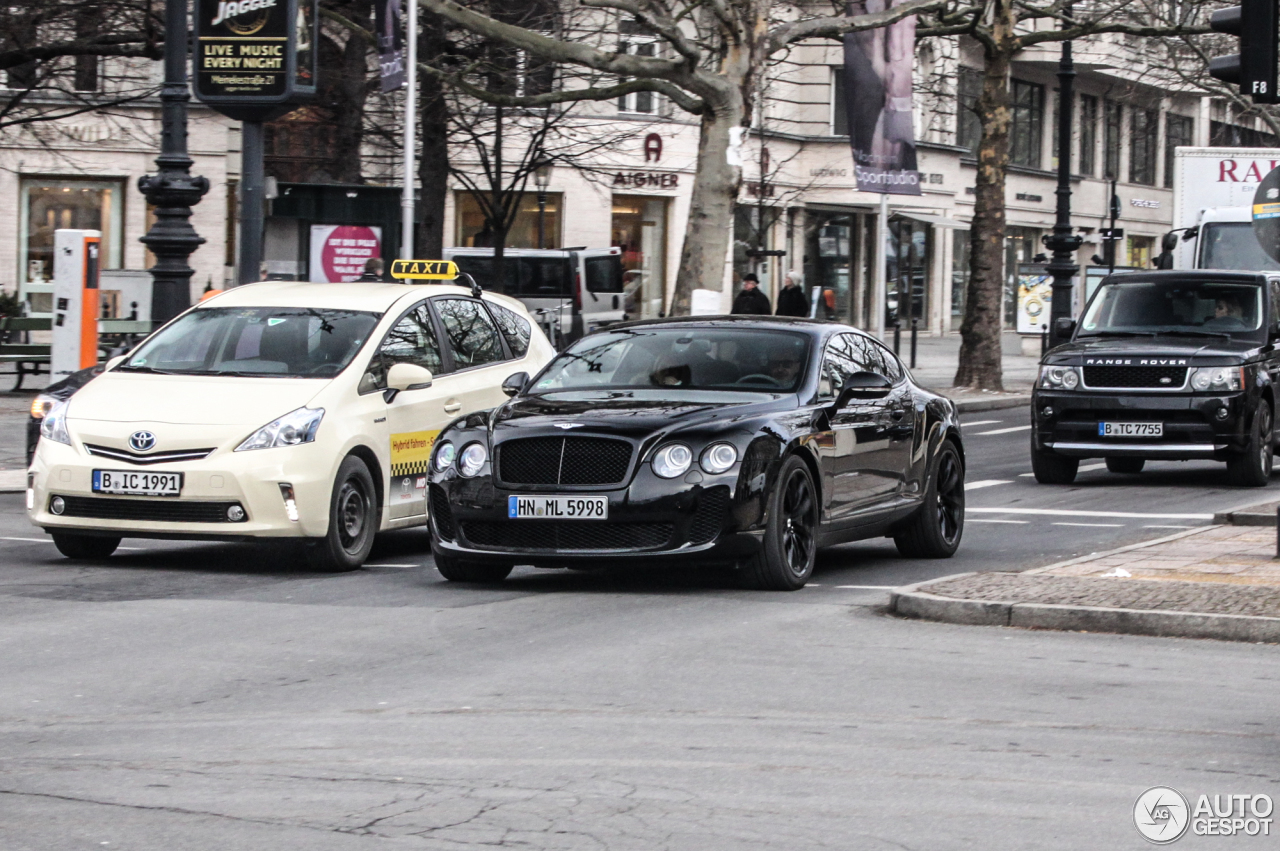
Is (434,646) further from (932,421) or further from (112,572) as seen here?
(932,421)

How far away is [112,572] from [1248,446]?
34.1ft

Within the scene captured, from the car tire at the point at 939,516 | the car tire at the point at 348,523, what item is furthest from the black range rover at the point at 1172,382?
the car tire at the point at 348,523

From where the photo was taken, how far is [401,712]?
24.2 ft

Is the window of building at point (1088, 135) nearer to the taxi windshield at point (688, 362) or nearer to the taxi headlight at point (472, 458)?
the taxi windshield at point (688, 362)

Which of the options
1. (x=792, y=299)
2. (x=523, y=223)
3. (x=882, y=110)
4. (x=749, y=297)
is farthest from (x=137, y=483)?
(x=523, y=223)

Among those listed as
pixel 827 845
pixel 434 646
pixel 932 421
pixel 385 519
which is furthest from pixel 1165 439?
pixel 827 845

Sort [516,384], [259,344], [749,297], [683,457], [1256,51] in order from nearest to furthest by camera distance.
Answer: [683,457]
[1256,51]
[516,384]
[259,344]
[749,297]

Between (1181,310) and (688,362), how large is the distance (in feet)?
29.2

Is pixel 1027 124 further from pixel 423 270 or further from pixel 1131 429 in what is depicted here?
pixel 1131 429

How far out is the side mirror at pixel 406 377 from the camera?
12.2 metres

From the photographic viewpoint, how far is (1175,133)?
77938 millimetres

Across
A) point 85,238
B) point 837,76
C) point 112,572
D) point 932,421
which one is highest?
point 837,76

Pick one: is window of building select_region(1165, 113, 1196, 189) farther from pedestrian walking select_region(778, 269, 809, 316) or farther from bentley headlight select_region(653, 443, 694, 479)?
bentley headlight select_region(653, 443, 694, 479)

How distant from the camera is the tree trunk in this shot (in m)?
34.2
